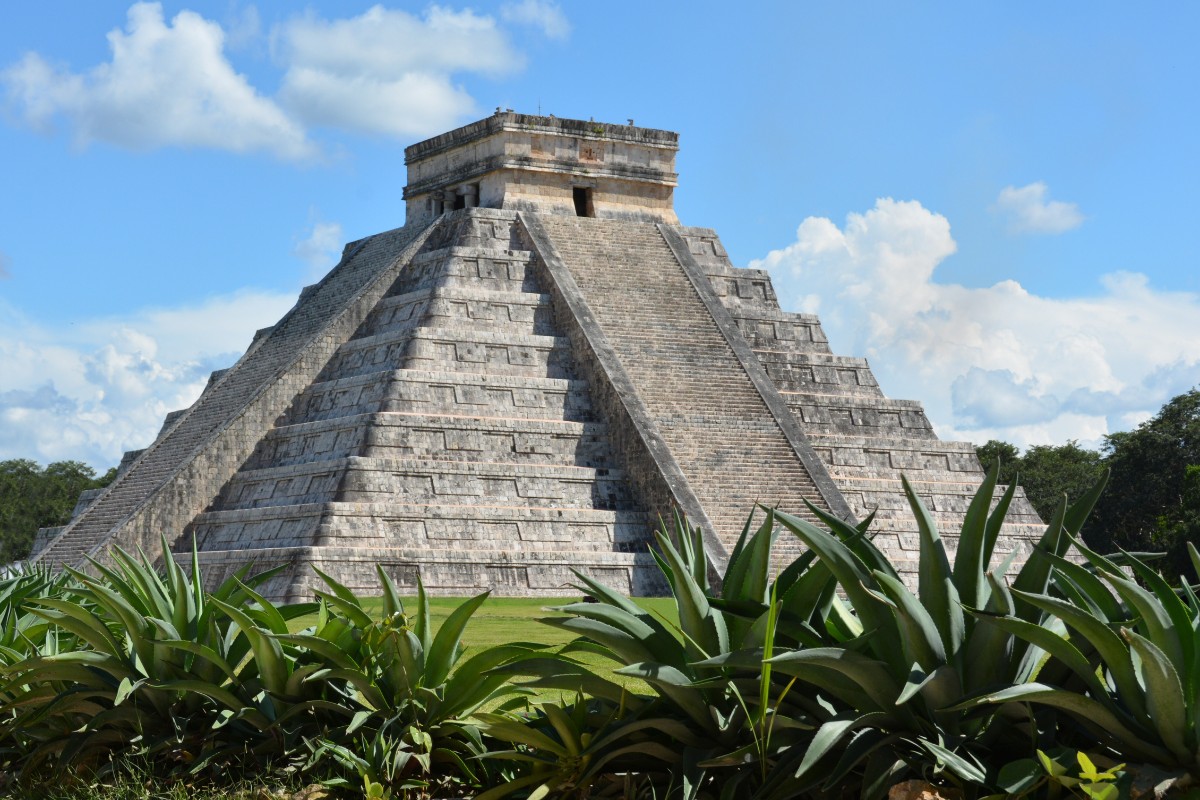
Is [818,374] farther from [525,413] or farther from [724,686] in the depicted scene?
[724,686]

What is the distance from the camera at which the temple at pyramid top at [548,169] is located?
23.7 meters

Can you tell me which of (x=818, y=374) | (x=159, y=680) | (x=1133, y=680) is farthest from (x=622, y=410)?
(x=1133, y=680)

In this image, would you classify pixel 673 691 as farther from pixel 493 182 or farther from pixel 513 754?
pixel 493 182

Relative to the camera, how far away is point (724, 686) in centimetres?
456

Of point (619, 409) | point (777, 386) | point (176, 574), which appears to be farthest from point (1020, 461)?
point (176, 574)

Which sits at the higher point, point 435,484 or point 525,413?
point 525,413

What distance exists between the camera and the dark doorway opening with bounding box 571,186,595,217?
24.5m

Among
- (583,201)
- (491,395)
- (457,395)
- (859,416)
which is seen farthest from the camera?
(583,201)

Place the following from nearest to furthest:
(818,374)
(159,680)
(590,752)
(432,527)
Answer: (590,752) → (159,680) → (432,527) → (818,374)

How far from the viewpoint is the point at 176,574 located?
6117mm

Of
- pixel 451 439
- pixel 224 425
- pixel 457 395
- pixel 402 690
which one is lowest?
pixel 402 690

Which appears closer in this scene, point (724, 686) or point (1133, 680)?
point (1133, 680)

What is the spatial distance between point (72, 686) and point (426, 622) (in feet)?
5.17

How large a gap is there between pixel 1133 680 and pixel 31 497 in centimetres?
4499
